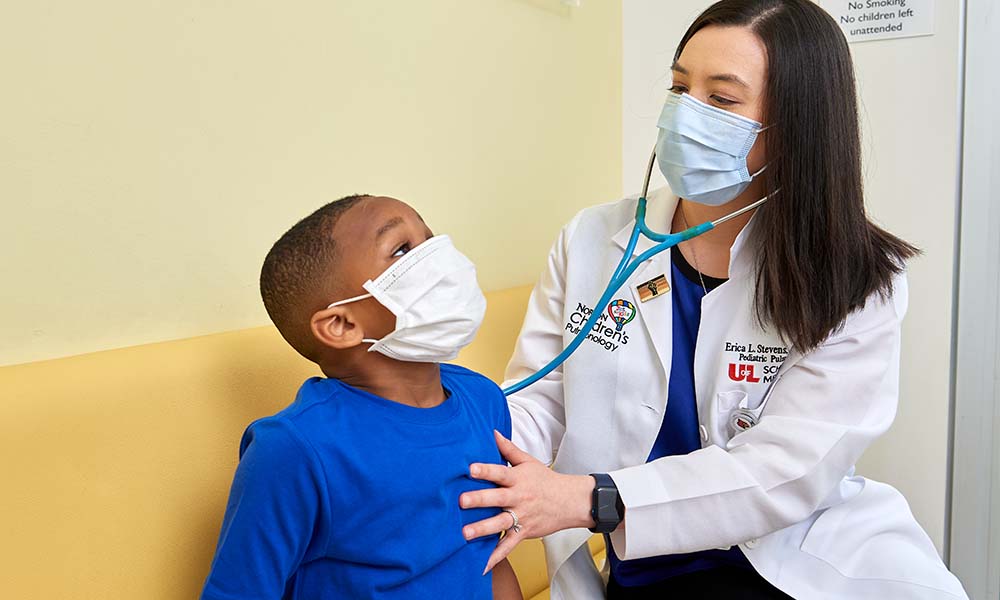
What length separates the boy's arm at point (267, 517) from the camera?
0.96 metres

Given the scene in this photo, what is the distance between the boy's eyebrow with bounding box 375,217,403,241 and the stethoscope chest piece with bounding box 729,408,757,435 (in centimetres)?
67

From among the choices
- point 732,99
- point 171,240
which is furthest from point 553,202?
point 171,240

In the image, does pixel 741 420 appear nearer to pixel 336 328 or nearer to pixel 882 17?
pixel 336 328

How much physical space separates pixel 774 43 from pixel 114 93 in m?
0.97

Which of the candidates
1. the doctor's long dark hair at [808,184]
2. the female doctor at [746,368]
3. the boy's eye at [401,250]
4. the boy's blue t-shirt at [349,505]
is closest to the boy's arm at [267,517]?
the boy's blue t-shirt at [349,505]

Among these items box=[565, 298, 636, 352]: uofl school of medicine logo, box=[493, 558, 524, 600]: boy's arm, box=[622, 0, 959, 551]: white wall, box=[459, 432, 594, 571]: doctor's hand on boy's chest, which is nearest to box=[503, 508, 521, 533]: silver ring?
box=[459, 432, 594, 571]: doctor's hand on boy's chest

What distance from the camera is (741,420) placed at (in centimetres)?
144

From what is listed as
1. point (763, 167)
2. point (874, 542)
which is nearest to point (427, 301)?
point (763, 167)

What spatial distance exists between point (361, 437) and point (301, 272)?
202 millimetres

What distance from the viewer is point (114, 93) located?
1200mm

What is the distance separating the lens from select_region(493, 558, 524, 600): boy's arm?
4.23ft

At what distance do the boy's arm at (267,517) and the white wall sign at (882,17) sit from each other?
1.89 m

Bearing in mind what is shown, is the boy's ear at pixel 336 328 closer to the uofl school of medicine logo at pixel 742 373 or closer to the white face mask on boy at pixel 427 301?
the white face mask on boy at pixel 427 301

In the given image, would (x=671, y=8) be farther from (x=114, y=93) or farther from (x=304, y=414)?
(x=304, y=414)
